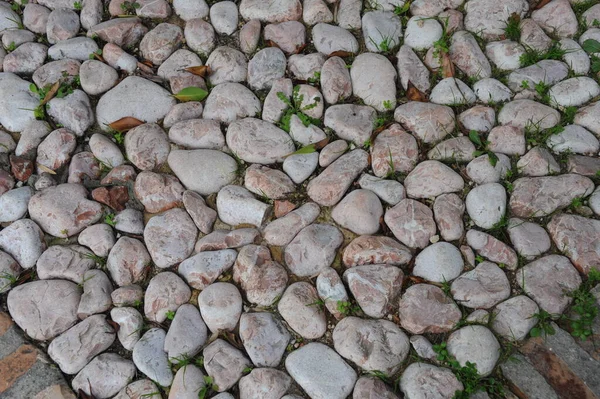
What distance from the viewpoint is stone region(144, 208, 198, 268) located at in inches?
84.0

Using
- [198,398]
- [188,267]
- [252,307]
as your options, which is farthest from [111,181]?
[198,398]

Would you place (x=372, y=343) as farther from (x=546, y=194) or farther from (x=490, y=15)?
(x=490, y=15)

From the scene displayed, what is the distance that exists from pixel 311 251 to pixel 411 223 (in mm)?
385

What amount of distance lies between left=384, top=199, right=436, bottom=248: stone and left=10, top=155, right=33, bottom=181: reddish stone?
1.47 m

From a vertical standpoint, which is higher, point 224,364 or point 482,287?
point 482,287

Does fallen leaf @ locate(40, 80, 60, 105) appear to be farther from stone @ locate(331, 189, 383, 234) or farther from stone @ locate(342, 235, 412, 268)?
stone @ locate(342, 235, 412, 268)

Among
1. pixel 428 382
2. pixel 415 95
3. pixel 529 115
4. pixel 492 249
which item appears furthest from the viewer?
pixel 415 95

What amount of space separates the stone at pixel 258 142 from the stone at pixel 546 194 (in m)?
0.89

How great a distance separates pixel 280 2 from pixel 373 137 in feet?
2.71

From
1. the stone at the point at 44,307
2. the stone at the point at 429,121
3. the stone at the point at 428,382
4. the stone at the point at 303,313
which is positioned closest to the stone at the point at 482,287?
the stone at the point at 428,382

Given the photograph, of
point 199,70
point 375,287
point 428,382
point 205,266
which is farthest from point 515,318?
point 199,70

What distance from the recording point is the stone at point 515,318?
1.89m

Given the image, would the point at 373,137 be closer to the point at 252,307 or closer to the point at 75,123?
the point at 252,307

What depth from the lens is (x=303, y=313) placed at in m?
1.96
